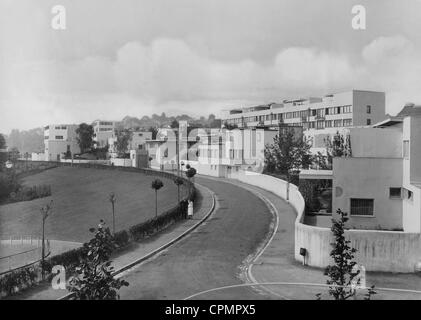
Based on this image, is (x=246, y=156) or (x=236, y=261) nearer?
(x=236, y=261)

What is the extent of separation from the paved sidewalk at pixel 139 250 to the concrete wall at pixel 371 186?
24.2ft

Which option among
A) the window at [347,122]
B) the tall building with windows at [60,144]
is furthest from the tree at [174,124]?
the window at [347,122]

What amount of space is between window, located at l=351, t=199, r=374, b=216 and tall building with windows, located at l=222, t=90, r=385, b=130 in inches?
1153

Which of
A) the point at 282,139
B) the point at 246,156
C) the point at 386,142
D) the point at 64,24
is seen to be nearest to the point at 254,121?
the point at 246,156

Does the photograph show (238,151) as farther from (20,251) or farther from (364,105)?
(20,251)

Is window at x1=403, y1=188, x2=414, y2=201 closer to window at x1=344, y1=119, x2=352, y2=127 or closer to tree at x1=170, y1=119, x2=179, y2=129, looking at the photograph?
window at x1=344, y1=119, x2=352, y2=127

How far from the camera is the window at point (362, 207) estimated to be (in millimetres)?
18812

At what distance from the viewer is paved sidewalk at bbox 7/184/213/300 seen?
1242 cm

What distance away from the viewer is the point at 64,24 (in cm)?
1359

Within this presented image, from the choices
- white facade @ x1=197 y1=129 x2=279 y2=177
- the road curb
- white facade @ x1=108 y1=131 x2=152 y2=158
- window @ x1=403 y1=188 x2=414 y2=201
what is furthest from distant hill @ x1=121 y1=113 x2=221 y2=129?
window @ x1=403 y1=188 x2=414 y2=201
